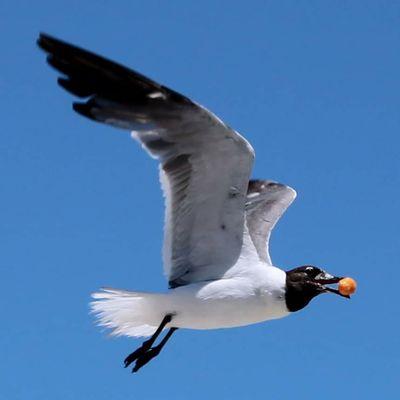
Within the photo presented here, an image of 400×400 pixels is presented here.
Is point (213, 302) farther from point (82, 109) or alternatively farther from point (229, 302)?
point (82, 109)

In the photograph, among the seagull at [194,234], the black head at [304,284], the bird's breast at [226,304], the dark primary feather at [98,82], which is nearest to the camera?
the dark primary feather at [98,82]

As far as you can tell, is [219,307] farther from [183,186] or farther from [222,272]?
[183,186]

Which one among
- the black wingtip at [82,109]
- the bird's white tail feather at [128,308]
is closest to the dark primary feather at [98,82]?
the black wingtip at [82,109]

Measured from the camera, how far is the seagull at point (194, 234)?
9.44 meters

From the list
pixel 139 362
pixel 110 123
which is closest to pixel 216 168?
pixel 110 123

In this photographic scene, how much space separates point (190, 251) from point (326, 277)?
1.22m

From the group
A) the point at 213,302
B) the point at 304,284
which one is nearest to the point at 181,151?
the point at 213,302

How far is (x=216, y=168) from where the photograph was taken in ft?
32.2

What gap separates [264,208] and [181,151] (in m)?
2.37

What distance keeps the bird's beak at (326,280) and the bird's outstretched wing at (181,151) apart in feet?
2.62

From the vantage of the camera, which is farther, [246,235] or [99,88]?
[246,235]

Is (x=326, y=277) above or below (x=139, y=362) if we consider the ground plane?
above

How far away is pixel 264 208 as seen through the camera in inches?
470

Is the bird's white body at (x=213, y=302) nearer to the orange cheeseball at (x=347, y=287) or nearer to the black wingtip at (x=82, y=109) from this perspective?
the orange cheeseball at (x=347, y=287)
